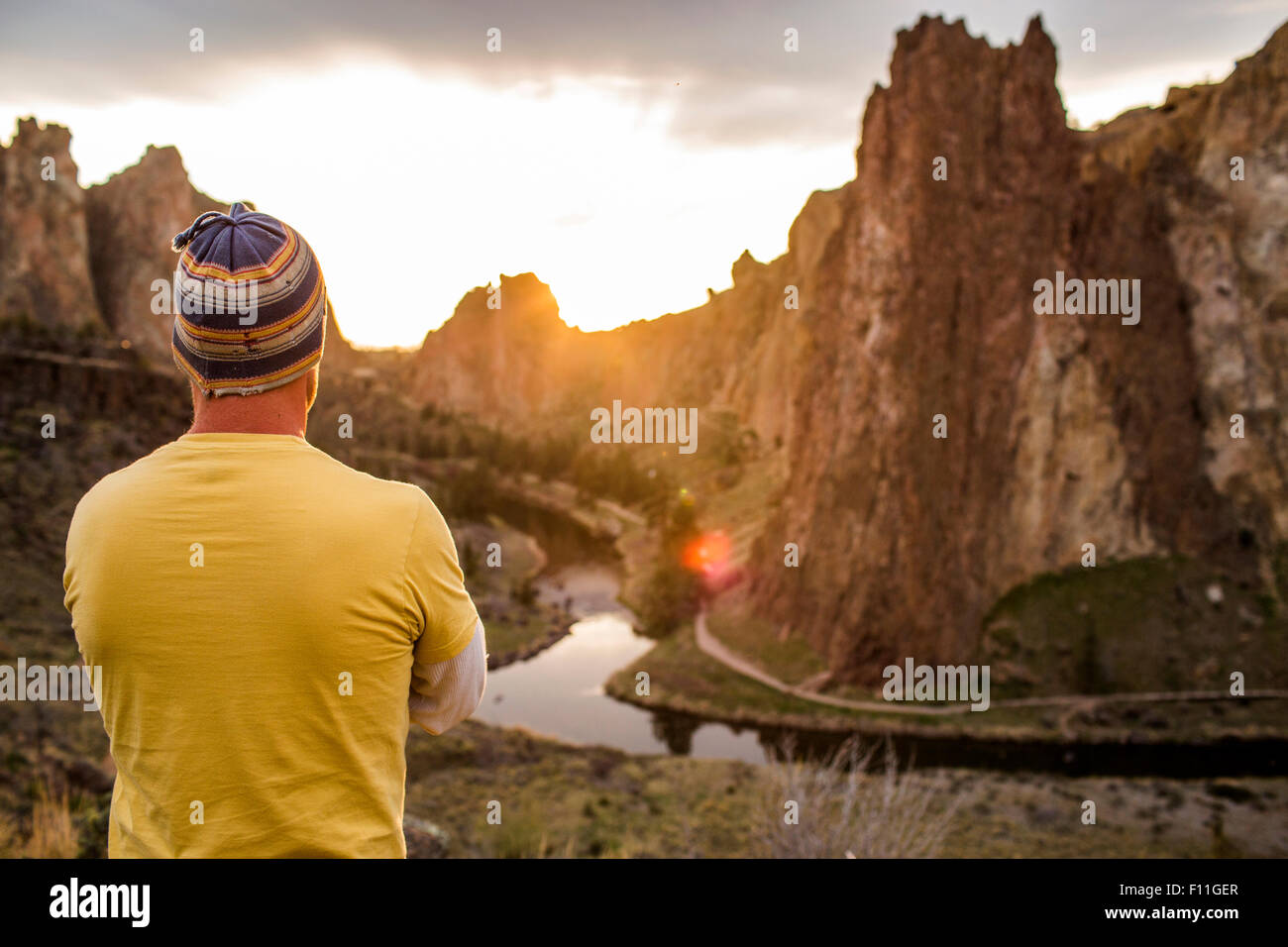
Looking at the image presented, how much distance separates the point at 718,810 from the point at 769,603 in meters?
17.6

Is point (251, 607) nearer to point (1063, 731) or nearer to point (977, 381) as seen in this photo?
point (1063, 731)

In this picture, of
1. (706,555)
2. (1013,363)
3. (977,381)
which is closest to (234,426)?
(977,381)

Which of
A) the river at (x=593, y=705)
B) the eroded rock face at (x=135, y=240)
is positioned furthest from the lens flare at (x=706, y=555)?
the eroded rock face at (x=135, y=240)

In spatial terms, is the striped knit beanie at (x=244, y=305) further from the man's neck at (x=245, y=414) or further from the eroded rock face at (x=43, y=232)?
the eroded rock face at (x=43, y=232)

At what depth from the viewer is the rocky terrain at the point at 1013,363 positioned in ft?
130

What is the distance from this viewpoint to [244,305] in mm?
2217

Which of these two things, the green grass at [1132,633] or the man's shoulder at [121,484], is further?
the green grass at [1132,633]

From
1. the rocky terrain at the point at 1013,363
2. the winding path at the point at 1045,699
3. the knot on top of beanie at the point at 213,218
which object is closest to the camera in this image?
the knot on top of beanie at the point at 213,218

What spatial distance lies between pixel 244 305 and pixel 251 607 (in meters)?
0.80

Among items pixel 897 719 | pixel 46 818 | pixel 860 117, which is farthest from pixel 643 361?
pixel 46 818

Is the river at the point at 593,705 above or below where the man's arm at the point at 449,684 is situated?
below

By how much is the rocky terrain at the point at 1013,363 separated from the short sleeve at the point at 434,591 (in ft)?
122

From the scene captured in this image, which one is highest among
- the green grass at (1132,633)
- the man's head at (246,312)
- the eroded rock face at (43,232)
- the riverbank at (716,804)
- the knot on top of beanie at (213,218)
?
the eroded rock face at (43,232)
